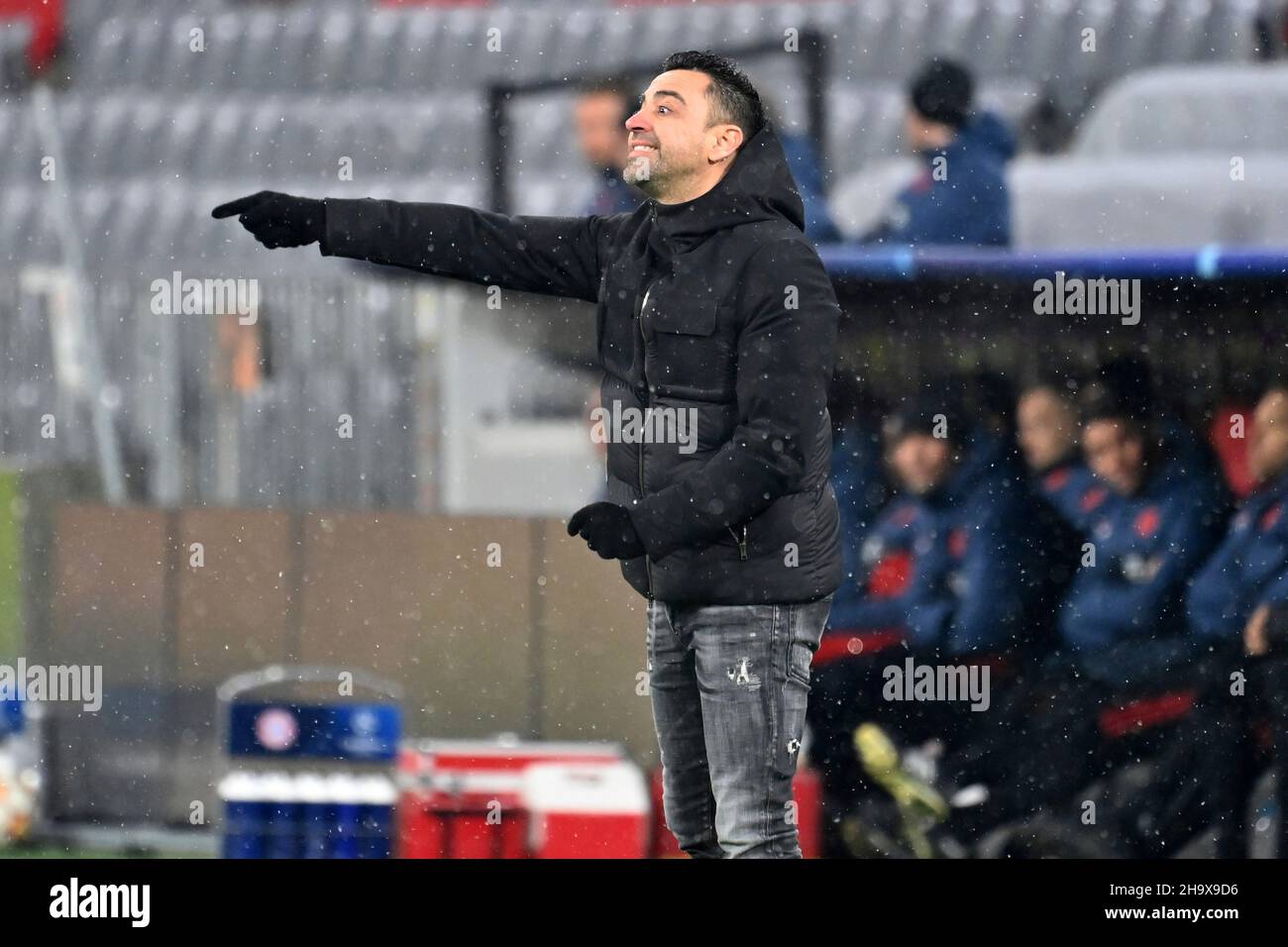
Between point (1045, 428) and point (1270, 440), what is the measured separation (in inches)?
25.7

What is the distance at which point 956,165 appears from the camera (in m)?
5.99

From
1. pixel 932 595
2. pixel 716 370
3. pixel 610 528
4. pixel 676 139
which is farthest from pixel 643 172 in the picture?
pixel 932 595

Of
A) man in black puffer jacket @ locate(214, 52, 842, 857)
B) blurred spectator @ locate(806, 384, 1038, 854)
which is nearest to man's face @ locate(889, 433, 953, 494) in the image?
blurred spectator @ locate(806, 384, 1038, 854)

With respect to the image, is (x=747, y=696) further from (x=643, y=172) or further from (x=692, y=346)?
(x=643, y=172)

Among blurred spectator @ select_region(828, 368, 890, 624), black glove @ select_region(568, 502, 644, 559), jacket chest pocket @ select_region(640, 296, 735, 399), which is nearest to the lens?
black glove @ select_region(568, 502, 644, 559)

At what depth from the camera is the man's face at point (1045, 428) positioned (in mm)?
5816

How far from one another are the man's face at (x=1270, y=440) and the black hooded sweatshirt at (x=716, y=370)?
217 cm

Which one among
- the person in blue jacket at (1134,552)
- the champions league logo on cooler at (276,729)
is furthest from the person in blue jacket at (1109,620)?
the champions league logo on cooler at (276,729)

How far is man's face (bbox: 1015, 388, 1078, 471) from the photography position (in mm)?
5816

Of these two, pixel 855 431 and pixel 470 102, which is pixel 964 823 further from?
pixel 470 102

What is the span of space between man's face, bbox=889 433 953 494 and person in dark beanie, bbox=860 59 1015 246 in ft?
1.79

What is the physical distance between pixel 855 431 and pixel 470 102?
783 cm

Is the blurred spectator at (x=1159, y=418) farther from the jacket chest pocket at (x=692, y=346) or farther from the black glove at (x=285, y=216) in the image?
the black glove at (x=285, y=216)

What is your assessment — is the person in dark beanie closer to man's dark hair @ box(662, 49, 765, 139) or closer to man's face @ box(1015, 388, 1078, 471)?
man's face @ box(1015, 388, 1078, 471)
